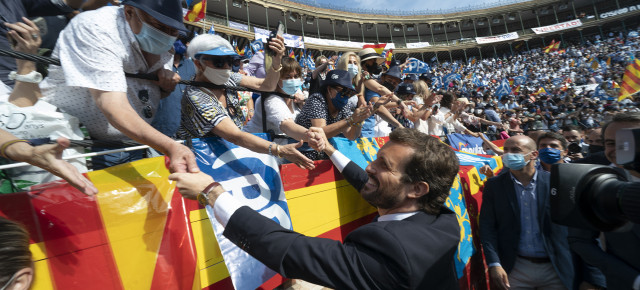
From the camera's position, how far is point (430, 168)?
1.80m

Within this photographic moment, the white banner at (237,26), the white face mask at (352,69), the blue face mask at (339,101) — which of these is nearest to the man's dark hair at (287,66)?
the blue face mask at (339,101)

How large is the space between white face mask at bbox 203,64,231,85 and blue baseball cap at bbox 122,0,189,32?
55cm

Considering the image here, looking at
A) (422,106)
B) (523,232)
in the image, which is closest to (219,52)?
(523,232)

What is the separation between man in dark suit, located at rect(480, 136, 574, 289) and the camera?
291cm

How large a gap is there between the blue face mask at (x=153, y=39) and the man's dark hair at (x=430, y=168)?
1.52m

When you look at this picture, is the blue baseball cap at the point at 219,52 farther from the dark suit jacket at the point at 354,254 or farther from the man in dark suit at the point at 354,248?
the dark suit jacket at the point at 354,254

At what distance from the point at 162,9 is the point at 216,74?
66cm

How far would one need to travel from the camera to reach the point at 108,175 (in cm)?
143

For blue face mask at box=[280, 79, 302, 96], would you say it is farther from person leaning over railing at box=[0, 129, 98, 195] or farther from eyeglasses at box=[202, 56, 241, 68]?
person leaning over railing at box=[0, 129, 98, 195]

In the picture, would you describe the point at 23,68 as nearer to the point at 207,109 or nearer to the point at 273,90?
the point at 207,109

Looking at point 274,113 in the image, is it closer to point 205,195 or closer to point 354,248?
point 205,195

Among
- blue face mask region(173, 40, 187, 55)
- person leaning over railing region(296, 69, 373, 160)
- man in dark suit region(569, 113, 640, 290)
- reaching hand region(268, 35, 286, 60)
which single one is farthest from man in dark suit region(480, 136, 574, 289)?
blue face mask region(173, 40, 187, 55)

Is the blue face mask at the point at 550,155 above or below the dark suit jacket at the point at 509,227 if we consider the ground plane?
above

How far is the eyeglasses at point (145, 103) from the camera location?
1.81m
